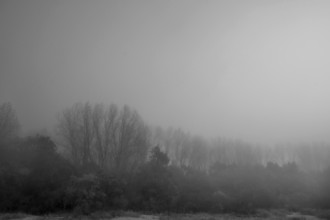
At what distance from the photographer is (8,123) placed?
4419cm

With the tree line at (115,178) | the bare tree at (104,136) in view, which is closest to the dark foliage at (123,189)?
the tree line at (115,178)

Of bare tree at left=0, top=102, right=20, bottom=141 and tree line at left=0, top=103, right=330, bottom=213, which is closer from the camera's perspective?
→ tree line at left=0, top=103, right=330, bottom=213

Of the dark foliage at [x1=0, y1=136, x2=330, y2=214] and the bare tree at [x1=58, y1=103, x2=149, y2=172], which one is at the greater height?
the bare tree at [x1=58, y1=103, x2=149, y2=172]

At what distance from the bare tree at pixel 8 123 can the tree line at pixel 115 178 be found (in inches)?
5.9

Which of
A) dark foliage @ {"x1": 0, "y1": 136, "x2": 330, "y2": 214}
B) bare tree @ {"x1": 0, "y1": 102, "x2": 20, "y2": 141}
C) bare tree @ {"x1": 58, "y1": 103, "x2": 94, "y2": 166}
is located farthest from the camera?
bare tree @ {"x1": 58, "y1": 103, "x2": 94, "y2": 166}

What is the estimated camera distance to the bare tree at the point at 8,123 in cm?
4288

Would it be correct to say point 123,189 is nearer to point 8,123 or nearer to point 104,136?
Result: point 104,136

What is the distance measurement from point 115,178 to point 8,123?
883 inches

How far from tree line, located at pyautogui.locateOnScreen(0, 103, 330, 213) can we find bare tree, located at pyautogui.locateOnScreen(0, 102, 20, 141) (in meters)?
0.15

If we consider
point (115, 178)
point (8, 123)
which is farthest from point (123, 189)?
point (8, 123)

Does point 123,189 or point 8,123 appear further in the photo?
point 8,123

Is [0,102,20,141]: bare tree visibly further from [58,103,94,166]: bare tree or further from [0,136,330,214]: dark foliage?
[58,103,94,166]: bare tree

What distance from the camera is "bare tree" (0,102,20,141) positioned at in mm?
42875

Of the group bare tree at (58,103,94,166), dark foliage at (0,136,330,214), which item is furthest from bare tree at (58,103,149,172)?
dark foliage at (0,136,330,214)
